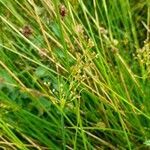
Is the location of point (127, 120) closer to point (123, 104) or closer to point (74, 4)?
point (123, 104)

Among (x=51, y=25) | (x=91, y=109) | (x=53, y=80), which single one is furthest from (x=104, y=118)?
(x=51, y=25)

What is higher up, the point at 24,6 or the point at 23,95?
the point at 24,6

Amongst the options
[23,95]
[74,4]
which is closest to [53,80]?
[23,95]

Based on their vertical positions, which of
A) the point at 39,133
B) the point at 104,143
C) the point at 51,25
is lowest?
the point at 104,143

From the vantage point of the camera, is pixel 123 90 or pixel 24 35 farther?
pixel 123 90

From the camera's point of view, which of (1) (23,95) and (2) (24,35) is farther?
(1) (23,95)

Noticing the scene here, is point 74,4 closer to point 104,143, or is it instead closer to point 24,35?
point 24,35

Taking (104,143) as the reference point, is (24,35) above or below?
above

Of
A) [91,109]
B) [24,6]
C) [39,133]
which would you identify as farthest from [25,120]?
[24,6]
